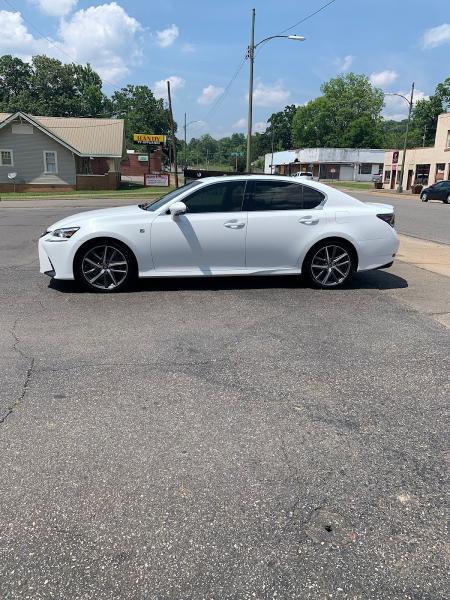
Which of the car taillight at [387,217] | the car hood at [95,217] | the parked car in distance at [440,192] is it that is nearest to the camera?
the car hood at [95,217]

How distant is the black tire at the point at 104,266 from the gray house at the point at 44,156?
34773 millimetres

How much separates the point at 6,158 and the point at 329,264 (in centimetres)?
3766

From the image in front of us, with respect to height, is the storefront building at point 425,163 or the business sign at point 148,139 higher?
the business sign at point 148,139

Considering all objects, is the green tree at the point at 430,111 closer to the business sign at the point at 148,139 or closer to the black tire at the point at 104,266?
the business sign at the point at 148,139

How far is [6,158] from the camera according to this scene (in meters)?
38.5

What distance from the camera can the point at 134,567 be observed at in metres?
2.19

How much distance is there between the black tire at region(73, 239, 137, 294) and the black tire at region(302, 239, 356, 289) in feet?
7.91

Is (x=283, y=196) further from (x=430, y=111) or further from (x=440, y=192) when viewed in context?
(x=430, y=111)

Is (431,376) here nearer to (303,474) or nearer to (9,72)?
(303,474)

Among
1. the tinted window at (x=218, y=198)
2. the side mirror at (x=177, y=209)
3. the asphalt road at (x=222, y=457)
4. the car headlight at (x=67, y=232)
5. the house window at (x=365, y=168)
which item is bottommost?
the asphalt road at (x=222, y=457)

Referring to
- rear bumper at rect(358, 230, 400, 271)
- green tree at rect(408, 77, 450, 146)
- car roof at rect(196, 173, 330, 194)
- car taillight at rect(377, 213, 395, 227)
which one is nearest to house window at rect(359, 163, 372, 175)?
green tree at rect(408, 77, 450, 146)

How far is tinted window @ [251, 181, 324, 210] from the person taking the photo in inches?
271

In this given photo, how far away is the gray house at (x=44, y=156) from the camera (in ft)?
125

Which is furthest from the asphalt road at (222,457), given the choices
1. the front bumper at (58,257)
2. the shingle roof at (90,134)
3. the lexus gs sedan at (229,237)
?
the shingle roof at (90,134)
